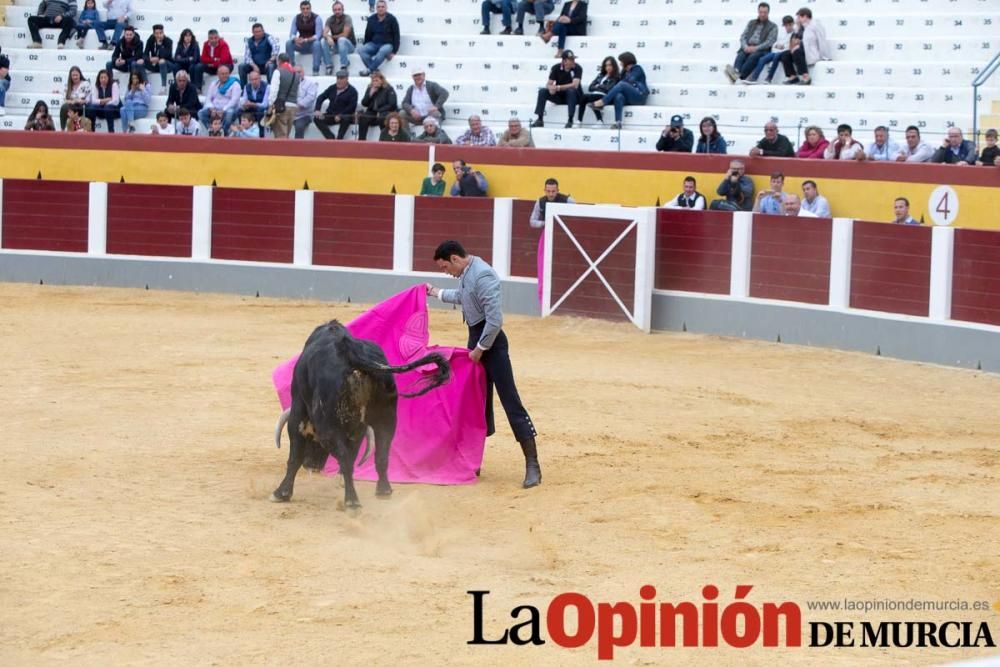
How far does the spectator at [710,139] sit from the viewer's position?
49.1 ft

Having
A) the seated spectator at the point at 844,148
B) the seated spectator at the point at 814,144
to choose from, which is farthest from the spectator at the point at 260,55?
the seated spectator at the point at 844,148

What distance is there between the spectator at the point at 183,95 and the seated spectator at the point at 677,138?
223 inches

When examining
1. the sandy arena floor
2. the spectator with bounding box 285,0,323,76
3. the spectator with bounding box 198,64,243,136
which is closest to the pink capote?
the sandy arena floor

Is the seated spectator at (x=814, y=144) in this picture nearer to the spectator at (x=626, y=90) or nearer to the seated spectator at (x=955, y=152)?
the seated spectator at (x=955, y=152)

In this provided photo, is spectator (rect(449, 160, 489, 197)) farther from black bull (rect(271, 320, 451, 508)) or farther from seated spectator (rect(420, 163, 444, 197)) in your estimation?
black bull (rect(271, 320, 451, 508))

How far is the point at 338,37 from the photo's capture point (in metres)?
18.4

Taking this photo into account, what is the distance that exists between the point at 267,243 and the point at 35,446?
7.72 meters

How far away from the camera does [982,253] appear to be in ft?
39.4

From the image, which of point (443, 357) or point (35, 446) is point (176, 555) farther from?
point (35, 446)

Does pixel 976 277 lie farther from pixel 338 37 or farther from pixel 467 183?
pixel 338 37

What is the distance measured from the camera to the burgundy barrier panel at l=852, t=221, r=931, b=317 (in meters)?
12.4

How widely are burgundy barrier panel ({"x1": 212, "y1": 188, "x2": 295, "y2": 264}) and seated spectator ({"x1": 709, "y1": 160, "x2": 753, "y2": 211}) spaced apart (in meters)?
4.25

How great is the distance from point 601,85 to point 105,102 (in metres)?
5.60

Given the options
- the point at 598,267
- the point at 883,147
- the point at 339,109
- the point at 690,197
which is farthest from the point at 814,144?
the point at 339,109
